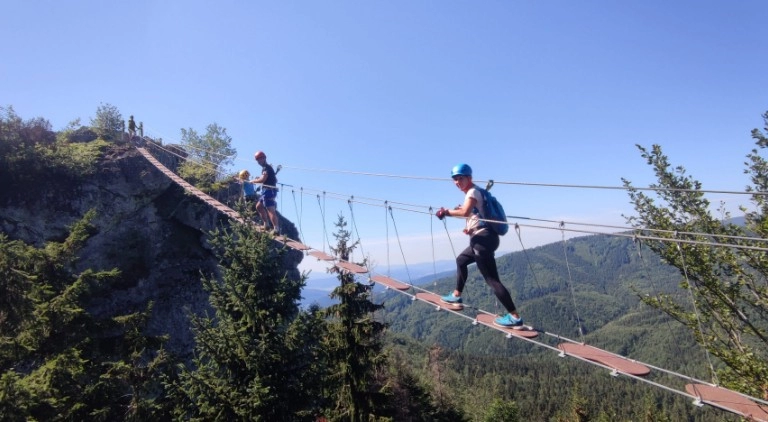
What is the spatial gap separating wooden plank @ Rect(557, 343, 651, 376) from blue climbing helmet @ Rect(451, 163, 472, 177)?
2856 mm

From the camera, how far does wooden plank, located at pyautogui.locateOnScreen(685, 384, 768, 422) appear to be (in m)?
4.10

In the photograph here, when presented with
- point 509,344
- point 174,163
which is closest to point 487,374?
point 509,344

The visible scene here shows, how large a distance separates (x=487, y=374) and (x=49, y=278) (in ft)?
400

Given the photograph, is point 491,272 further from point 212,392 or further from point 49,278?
point 49,278

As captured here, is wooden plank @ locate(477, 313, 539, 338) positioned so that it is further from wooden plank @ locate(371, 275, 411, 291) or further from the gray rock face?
the gray rock face

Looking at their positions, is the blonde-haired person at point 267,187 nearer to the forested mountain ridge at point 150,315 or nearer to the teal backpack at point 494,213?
the forested mountain ridge at point 150,315

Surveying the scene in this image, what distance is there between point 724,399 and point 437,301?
390 centimetres

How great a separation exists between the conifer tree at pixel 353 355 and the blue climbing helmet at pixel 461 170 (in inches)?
314

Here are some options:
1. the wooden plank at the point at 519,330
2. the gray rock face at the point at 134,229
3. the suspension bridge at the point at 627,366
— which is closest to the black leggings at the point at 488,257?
the wooden plank at the point at 519,330

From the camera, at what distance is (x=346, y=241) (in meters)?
15.9

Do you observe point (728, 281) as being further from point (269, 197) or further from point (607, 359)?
point (269, 197)

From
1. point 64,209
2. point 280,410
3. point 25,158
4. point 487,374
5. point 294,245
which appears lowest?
point 487,374

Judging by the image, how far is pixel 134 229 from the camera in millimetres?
17766

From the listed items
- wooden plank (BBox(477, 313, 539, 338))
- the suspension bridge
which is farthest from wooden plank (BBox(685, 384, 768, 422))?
wooden plank (BBox(477, 313, 539, 338))
